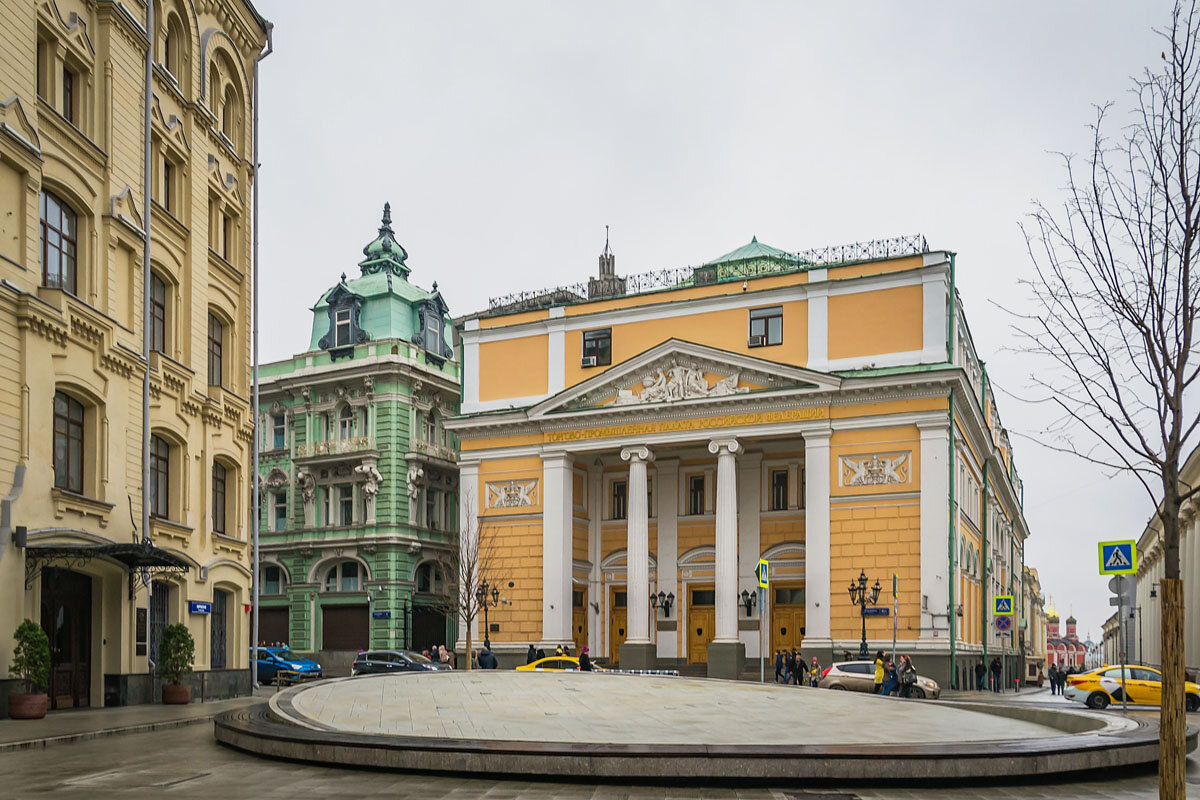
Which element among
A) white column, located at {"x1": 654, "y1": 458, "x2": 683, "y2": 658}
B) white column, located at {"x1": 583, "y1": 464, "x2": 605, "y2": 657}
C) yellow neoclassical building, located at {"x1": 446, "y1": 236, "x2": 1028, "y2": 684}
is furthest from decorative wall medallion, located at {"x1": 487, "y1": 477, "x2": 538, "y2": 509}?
white column, located at {"x1": 654, "y1": 458, "x2": 683, "y2": 658}

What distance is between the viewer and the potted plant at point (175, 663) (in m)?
29.9

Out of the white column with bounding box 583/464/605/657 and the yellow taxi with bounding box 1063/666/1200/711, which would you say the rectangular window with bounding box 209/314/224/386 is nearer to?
the white column with bounding box 583/464/605/657

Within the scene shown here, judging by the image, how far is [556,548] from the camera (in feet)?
178

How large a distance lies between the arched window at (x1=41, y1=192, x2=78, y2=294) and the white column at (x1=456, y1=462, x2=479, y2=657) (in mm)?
30709

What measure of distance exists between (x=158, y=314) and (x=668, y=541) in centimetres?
2929

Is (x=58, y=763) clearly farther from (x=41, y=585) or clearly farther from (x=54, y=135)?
(x=54, y=135)

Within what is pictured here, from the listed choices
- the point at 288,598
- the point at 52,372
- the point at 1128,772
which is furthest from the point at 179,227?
the point at 288,598

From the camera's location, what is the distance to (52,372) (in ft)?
84.3

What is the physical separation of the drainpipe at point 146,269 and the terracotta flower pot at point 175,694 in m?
3.73

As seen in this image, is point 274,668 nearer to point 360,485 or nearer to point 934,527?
point 360,485

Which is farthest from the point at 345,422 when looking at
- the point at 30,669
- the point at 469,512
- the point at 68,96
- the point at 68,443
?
the point at 30,669

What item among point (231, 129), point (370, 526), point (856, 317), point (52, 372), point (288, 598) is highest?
point (231, 129)

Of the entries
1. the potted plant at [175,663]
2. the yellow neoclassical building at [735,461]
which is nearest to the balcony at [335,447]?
the yellow neoclassical building at [735,461]

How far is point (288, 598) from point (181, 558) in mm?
37994
